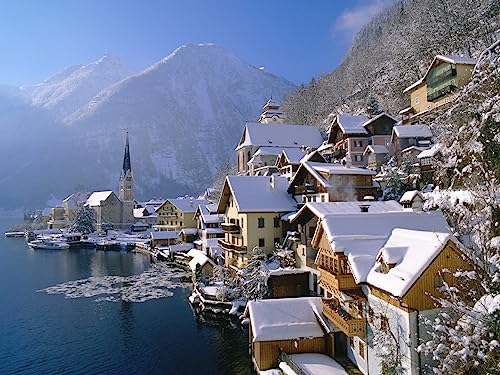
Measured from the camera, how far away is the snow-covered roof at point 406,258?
42.3ft

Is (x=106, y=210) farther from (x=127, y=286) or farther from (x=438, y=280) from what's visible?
(x=438, y=280)

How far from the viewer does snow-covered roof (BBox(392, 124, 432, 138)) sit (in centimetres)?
4125

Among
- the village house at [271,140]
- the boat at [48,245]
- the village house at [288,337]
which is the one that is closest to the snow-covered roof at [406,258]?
the village house at [288,337]

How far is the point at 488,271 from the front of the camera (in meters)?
9.80

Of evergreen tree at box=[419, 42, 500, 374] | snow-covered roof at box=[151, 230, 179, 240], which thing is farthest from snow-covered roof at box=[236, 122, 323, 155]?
evergreen tree at box=[419, 42, 500, 374]

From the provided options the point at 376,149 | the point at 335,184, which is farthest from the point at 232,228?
the point at 376,149

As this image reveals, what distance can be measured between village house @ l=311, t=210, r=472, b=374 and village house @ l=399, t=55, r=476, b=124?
24334mm

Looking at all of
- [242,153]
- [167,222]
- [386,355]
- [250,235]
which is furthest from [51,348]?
[167,222]

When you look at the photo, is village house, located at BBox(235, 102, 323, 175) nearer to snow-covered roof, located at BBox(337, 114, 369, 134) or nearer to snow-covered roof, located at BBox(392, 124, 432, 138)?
snow-covered roof, located at BBox(337, 114, 369, 134)

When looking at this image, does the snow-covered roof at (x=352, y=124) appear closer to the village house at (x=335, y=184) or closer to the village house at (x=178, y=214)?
the village house at (x=335, y=184)

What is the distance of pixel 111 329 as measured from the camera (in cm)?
2886

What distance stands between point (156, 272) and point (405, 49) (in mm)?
69657

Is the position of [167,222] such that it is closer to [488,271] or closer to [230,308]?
[230,308]

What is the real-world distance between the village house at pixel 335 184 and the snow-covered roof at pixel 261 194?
204 centimetres
